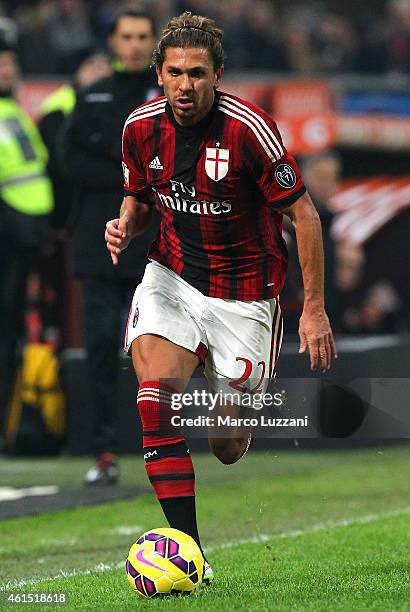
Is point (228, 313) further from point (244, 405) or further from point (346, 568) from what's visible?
point (346, 568)

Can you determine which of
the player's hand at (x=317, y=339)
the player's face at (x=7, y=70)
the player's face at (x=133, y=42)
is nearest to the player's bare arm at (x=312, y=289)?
the player's hand at (x=317, y=339)

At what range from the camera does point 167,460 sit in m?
5.28

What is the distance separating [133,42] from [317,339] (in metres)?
3.57

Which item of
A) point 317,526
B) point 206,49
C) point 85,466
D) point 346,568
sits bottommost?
point 85,466

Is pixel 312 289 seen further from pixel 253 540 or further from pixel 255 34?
pixel 255 34

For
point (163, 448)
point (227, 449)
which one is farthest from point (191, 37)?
point (227, 449)

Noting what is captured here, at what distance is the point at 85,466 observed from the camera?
10.0 m

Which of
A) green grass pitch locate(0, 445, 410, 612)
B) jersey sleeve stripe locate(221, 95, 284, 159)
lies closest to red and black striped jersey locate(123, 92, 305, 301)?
jersey sleeve stripe locate(221, 95, 284, 159)

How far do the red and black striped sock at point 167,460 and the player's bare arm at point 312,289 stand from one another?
542 mm

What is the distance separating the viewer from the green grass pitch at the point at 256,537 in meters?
4.95

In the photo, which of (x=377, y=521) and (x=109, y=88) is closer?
(x=377, y=521)

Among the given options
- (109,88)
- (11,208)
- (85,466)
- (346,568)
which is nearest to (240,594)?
(346,568)

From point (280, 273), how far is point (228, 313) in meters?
0.31

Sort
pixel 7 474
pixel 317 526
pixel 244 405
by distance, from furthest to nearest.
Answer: pixel 7 474 → pixel 317 526 → pixel 244 405
